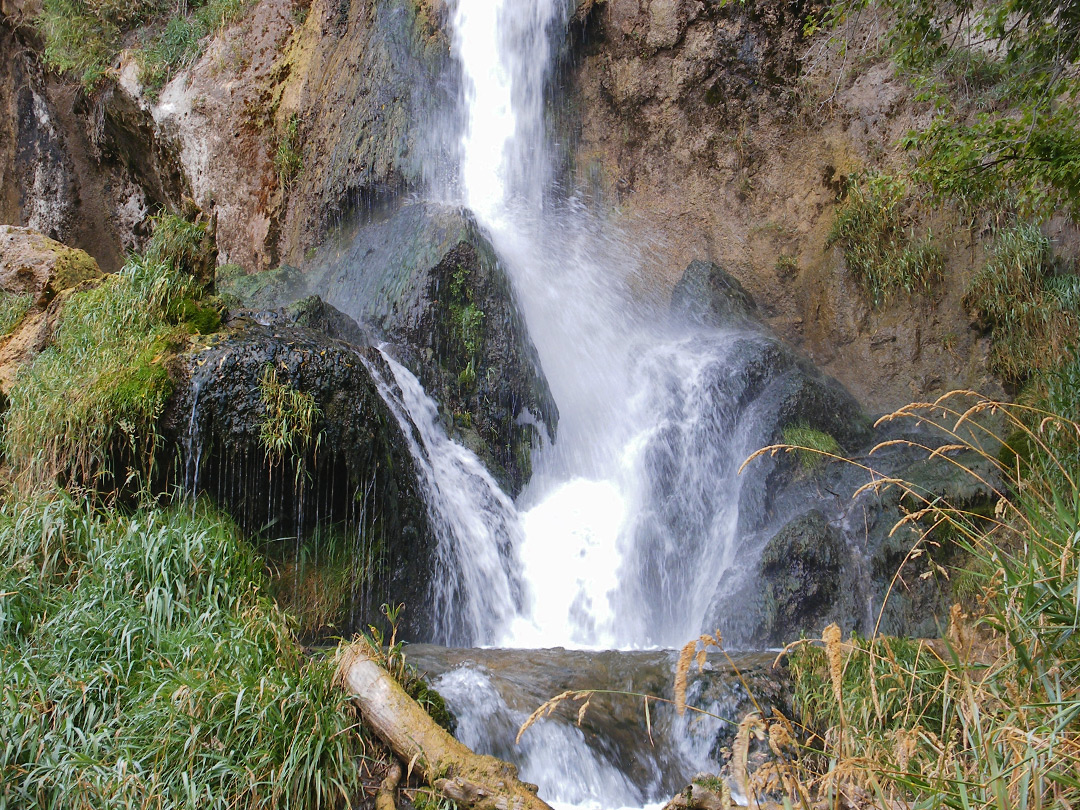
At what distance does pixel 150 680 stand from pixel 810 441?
21.0 feet

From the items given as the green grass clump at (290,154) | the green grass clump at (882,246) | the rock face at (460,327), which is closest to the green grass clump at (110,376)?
the rock face at (460,327)

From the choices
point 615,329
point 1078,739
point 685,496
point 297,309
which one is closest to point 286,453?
point 297,309

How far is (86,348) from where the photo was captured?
556 cm

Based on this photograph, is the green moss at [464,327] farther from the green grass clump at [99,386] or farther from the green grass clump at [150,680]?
the green grass clump at [150,680]

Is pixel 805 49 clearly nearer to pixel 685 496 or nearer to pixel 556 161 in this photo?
pixel 556 161

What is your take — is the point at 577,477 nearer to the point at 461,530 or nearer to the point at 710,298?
the point at 461,530

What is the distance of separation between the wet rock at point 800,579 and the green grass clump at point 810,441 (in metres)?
0.96

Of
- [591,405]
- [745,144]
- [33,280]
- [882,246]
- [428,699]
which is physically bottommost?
[428,699]

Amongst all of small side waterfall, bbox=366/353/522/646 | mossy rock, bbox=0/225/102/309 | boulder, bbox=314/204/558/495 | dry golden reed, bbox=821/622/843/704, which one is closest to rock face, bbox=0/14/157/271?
boulder, bbox=314/204/558/495

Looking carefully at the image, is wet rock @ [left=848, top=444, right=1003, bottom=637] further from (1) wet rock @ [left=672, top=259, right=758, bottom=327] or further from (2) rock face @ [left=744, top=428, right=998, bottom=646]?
(1) wet rock @ [left=672, top=259, right=758, bottom=327]

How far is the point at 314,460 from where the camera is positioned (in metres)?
5.46

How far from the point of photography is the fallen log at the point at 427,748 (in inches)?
118

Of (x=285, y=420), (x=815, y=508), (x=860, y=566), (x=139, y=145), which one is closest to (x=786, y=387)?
(x=815, y=508)

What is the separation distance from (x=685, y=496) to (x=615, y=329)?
3.06 meters
